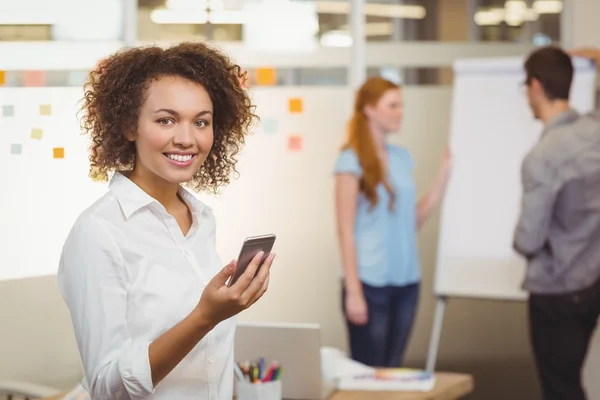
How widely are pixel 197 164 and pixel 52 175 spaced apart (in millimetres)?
1313

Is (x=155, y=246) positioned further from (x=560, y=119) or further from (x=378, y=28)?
(x=378, y=28)

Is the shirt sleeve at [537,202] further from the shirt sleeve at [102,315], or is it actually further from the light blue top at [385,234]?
the shirt sleeve at [102,315]

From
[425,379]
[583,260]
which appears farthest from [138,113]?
[583,260]

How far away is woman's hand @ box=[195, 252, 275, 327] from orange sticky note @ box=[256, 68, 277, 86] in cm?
290

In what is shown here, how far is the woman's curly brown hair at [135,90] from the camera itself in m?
1.38

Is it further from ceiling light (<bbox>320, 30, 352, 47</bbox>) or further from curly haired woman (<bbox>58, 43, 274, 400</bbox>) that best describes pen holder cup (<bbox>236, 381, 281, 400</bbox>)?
ceiling light (<bbox>320, 30, 352, 47</bbox>)

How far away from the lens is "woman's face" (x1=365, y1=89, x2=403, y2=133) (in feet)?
11.3

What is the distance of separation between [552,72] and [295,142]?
1445mm

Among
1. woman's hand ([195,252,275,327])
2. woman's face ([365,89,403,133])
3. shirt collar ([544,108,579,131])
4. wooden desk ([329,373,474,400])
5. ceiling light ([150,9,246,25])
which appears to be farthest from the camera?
ceiling light ([150,9,246,25])

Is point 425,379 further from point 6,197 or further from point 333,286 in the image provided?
point 333,286

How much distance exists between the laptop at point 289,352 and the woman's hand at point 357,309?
4.08 ft

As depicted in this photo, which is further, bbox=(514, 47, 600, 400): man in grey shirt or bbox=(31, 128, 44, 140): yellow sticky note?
bbox=(514, 47, 600, 400): man in grey shirt

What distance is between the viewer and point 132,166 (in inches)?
57.1

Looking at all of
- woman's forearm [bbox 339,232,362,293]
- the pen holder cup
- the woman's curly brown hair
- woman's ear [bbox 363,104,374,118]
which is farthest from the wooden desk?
woman's ear [bbox 363,104,374,118]
